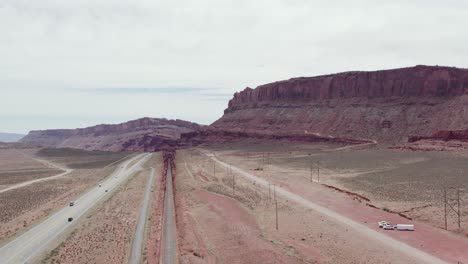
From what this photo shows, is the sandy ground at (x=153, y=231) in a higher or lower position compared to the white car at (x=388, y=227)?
lower

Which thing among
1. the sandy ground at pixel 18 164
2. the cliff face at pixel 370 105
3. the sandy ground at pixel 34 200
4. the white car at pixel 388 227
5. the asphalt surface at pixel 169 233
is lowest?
the asphalt surface at pixel 169 233

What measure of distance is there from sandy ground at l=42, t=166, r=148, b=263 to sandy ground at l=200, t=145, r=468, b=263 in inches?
754

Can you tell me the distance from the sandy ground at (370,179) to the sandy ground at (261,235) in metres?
3.52

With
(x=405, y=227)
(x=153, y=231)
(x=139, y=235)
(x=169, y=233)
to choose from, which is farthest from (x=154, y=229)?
(x=405, y=227)

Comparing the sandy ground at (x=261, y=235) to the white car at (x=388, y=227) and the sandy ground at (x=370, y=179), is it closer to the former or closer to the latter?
the white car at (x=388, y=227)

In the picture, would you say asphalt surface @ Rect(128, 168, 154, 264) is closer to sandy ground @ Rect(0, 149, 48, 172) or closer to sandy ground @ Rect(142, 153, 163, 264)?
sandy ground @ Rect(142, 153, 163, 264)

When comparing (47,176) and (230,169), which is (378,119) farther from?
(47,176)

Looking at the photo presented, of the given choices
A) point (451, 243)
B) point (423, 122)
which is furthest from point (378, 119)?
point (451, 243)

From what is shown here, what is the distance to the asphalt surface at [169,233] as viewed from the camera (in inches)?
1193

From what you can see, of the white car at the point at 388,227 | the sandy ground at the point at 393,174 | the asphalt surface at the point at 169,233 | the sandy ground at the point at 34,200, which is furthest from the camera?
the sandy ground at the point at 34,200

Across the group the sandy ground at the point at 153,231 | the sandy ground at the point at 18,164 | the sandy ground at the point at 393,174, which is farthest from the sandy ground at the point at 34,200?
the sandy ground at the point at 18,164

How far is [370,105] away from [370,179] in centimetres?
6994

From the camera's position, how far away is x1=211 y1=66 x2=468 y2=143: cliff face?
106438 mm

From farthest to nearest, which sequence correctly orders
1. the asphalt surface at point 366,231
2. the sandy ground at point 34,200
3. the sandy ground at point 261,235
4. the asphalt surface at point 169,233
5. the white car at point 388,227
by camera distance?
1. the sandy ground at point 34,200
2. the white car at point 388,227
3. the asphalt surface at point 169,233
4. the sandy ground at point 261,235
5. the asphalt surface at point 366,231
